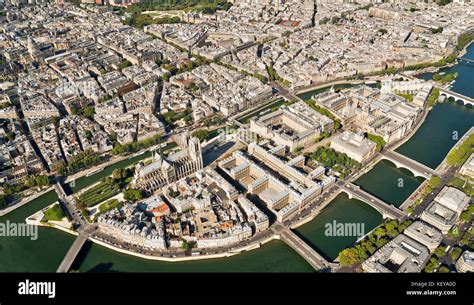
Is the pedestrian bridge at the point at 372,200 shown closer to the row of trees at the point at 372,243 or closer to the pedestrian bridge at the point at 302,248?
the row of trees at the point at 372,243

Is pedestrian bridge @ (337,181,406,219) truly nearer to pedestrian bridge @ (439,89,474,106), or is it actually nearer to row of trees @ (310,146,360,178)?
row of trees @ (310,146,360,178)

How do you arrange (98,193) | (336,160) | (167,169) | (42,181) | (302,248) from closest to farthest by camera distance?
(302,248)
(167,169)
(98,193)
(42,181)
(336,160)

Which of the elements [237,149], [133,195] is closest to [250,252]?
[133,195]

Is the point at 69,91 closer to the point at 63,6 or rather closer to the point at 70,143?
the point at 70,143

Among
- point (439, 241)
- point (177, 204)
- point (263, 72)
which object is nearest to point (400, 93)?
point (263, 72)

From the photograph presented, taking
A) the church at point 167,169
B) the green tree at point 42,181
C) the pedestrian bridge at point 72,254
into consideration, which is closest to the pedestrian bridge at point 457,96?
the church at point 167,169

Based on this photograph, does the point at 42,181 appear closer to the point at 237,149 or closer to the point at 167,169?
the point at 167,169
